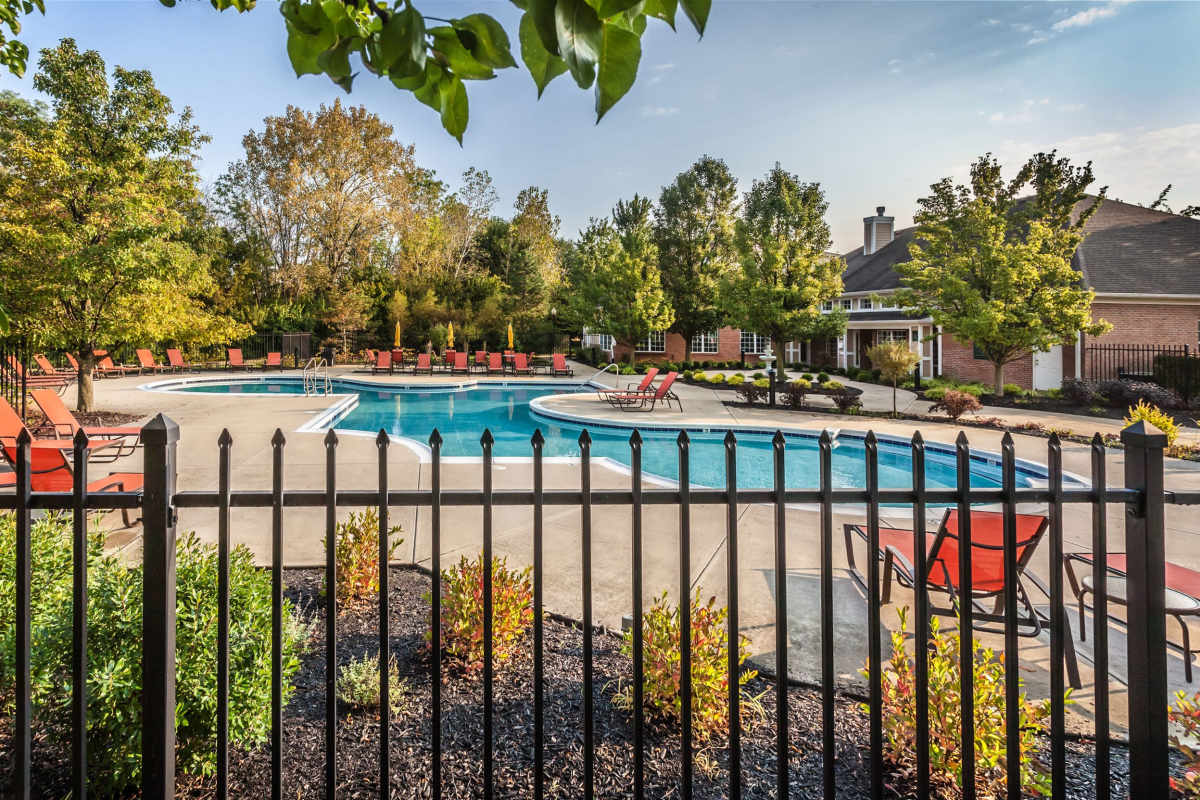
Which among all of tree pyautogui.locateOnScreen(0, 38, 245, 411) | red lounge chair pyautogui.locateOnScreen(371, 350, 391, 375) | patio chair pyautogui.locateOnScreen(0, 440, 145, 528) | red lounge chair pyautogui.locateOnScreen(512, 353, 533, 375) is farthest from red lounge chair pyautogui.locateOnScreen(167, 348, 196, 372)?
patio chair pyautogui.locateOnScreen(0, 440, 145, 528)

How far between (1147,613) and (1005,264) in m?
14.4

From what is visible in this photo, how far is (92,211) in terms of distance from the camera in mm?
9234

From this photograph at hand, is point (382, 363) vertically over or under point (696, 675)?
over

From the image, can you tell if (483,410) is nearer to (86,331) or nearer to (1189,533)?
(86,331)

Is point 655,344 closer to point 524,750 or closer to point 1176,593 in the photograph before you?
point 1176,593

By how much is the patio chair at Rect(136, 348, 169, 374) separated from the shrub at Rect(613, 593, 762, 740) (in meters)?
23.6

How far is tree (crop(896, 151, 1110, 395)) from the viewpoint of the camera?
13.4 m

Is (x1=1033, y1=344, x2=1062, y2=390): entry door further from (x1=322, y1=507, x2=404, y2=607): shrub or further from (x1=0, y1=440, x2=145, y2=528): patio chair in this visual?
(x1=0, y1=440, x2=145, y2=528): patio chair

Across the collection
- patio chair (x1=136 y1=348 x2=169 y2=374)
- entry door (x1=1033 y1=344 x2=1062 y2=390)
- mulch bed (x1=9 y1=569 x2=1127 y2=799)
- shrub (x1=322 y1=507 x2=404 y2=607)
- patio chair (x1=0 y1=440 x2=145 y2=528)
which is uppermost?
patio chair (x1=136 y1=348 x2=169 y2=374)

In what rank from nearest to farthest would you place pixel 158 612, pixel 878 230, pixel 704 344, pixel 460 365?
pixel 158 612
pixel 460 365
pixel 878 230
pixel 704 344

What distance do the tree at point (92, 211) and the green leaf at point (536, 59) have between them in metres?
9.96

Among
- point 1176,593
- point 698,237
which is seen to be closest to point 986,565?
point 1176,593

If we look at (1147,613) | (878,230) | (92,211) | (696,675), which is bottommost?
(696,675)

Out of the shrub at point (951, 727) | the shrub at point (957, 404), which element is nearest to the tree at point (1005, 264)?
the shrub at point (957, 404)
